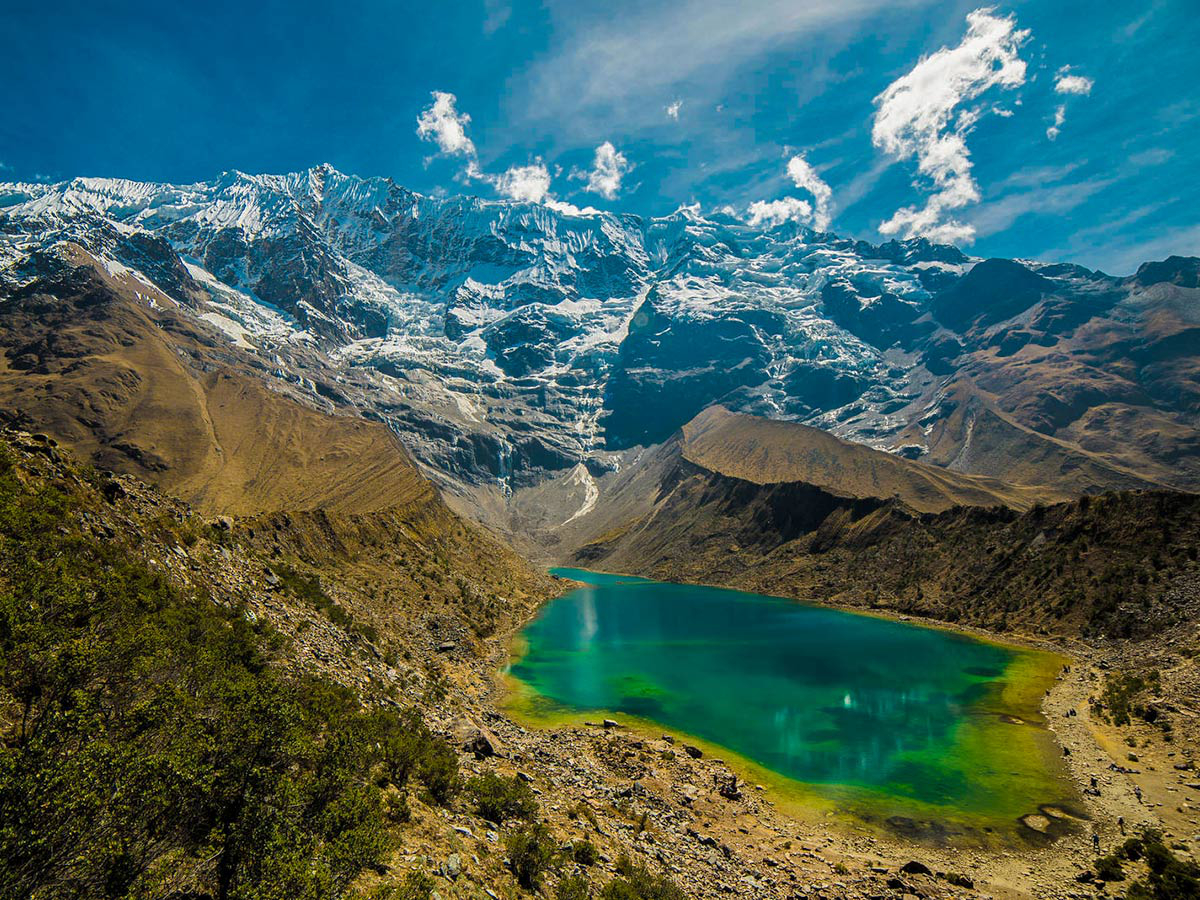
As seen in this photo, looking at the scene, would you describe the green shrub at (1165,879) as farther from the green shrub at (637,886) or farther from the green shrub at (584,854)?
the green shrub at (584,854)

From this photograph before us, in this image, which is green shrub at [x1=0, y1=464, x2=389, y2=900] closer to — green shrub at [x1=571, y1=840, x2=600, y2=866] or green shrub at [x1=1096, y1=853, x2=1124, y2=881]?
green shrub at [x1=571, y1=840, x2=600, y2=866]

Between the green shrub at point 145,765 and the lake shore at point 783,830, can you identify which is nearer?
the green shrub at point 145,765

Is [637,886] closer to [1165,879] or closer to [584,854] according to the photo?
[584,854]

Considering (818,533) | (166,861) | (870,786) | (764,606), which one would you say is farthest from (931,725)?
(818,533)

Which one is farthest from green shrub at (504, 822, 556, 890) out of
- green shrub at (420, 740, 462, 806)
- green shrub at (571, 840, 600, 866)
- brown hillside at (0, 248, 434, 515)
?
brown hillside at (0, 248, 434, 515)

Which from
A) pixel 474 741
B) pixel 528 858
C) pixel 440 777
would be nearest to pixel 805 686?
pixel 474 741

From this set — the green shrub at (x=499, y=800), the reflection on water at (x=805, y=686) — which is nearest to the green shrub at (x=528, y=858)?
the green shrub at (x=499, y=800)

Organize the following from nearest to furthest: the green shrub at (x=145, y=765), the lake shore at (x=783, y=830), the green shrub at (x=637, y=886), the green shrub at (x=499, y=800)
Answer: the green shrub at (x=145, y=765) < the green shrub at (x=637, y=886) < the green shrub at (x=499, y=800) < the lake shore at (x=783, y=830)

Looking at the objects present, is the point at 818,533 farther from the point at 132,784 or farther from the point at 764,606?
the point at 132,784
